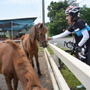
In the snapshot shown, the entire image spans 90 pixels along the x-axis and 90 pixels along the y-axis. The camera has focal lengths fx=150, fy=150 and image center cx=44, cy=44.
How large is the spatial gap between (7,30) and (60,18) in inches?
1037

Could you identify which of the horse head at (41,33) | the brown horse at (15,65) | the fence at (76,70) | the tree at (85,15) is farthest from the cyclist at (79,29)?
the tree at (85,15)

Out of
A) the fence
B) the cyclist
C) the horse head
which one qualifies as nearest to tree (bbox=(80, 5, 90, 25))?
the horse head

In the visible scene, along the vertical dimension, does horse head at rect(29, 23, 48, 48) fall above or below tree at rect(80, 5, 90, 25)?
below

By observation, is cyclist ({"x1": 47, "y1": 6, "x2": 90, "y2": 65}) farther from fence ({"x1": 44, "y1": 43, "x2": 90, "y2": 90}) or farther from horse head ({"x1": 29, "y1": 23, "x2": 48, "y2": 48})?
horse head ({"x1": 29, "y1": 23, "x2": 48, "y2": 48})

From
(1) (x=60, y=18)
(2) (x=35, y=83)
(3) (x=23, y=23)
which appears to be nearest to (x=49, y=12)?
(1) (x=60, y=18)

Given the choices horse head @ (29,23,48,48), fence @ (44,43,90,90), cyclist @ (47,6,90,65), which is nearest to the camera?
fence @ (44,43,90,90)

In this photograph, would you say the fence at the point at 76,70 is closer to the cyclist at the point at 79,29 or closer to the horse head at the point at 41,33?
the cyclist at the point at 79,29

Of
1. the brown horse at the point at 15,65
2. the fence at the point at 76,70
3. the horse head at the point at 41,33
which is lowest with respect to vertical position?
the brown horse at the point at 15,65

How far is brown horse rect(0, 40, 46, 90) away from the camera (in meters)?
2.19

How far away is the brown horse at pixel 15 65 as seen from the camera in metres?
2.19

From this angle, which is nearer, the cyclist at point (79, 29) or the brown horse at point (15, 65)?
the brown horse at point (15, 65)

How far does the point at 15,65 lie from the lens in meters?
2.78

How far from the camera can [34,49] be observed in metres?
5.36

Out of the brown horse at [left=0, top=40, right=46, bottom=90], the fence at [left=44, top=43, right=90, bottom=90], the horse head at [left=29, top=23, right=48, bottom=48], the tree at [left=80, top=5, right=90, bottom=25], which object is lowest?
the brown horse at [left=0, top=40, right=46, bottom=90]
